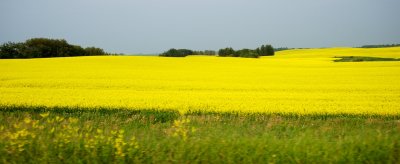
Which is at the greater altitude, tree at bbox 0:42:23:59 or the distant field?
tree at bbox 0:42:23:59

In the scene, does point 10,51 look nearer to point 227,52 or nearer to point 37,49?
point 37,49

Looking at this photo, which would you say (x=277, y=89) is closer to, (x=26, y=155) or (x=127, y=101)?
(x=127, y=101)

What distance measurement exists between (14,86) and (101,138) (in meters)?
14.0

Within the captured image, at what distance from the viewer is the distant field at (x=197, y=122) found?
502cm

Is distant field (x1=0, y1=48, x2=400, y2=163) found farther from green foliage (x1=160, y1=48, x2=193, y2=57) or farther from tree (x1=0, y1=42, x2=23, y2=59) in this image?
green foliage (x1=160, y1=48, x2=193, y2=57)

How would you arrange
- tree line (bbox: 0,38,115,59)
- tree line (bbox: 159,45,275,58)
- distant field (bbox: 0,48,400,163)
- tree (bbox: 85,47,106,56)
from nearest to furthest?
distant field (bbox: 0,48,400,163)
tree line (bbox: 0,38,115,59)
tree (bbox: 85,47,106,56)
tree line (bbox: 159,45,275,58)

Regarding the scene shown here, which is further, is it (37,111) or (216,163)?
(37,111)

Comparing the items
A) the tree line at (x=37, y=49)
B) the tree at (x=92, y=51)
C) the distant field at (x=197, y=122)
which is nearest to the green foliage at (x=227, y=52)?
the tree at (x=92, y=51)

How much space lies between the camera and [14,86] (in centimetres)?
1734

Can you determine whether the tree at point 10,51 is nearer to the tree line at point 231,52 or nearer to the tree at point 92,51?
the tree at point 92,51

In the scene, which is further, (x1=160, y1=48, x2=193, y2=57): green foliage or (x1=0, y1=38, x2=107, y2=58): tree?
(x1=160, y1=48, x2=193, y2=57): green foliage

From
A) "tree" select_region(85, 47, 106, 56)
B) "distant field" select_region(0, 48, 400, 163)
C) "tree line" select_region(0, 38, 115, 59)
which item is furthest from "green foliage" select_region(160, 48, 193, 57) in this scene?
"distant field" select_region(0, 48, 400, 163)

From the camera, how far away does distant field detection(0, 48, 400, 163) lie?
16.5ft

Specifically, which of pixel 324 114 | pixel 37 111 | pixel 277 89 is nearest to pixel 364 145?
pixel 324 114
